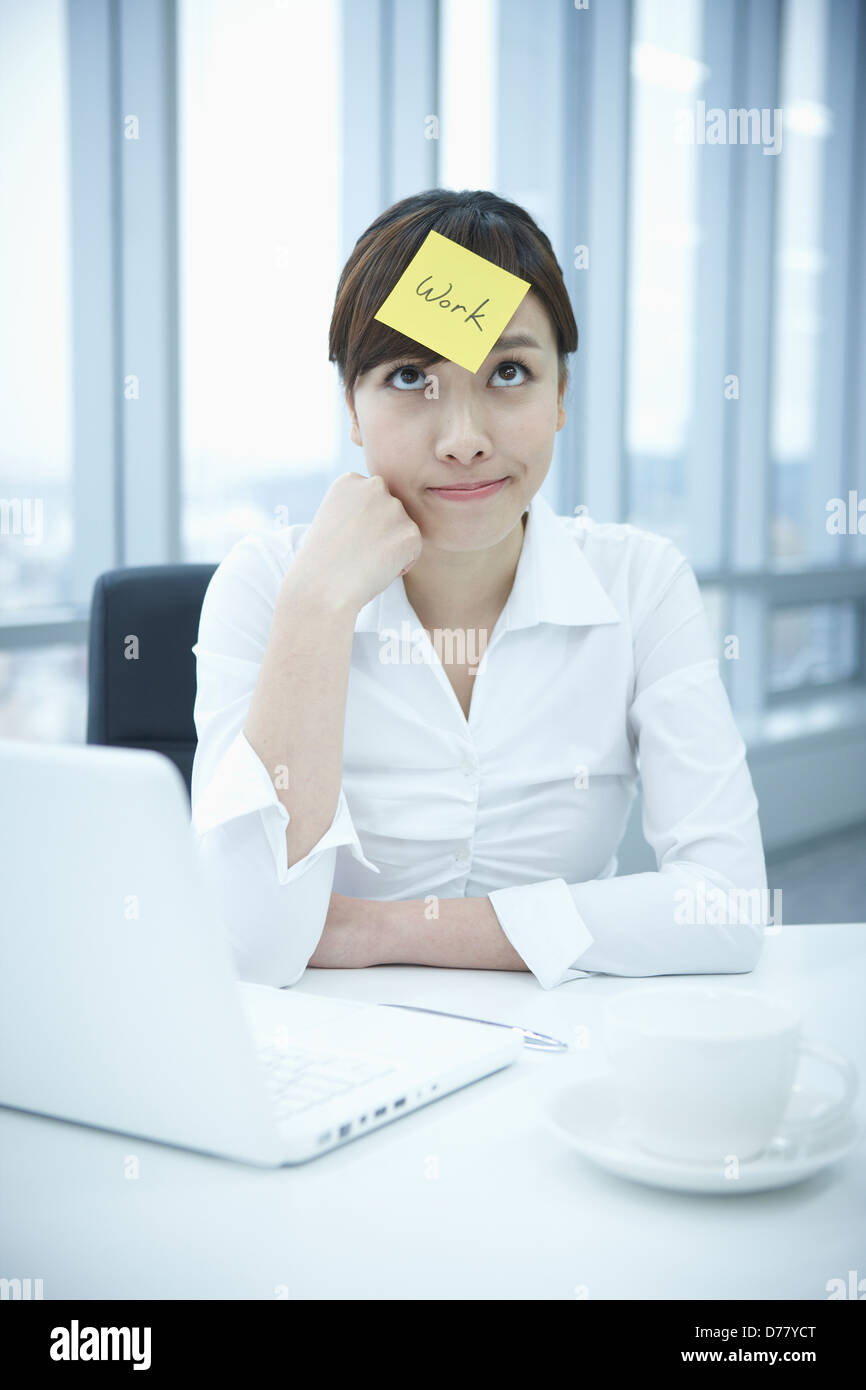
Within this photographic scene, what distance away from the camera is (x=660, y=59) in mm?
4316

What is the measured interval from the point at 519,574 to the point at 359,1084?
0.87 m

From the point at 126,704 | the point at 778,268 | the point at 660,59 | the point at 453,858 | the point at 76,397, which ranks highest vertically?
the point at 660,59

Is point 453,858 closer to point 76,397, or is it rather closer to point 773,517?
point 76,397

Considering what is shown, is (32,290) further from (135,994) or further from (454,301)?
(135,994)

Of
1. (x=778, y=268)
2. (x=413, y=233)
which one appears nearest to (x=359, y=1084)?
(x=413, y=233)

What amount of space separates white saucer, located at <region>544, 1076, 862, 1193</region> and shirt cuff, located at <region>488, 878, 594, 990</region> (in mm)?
357

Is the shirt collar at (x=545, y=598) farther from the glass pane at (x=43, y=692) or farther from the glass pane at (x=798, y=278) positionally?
the glass pane at (x=798, y=278)

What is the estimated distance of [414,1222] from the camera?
2.24 ft

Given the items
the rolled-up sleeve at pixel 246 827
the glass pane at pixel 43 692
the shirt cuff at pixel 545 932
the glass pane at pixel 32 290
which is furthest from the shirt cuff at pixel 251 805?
the glass pane at pixel 32 290

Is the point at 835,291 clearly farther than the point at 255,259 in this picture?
Yes

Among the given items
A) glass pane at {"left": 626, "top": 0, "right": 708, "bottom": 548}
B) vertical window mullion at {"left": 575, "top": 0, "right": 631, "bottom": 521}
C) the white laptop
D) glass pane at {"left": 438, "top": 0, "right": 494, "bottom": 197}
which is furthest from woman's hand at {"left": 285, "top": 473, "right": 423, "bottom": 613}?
glass pane at {"left": 626, "top": 0, "right": 708, "bottom": 548}

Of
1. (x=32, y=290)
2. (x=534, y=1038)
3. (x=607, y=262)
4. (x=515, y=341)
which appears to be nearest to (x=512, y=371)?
(x=515, y=341)

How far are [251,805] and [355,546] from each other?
13.9 inches

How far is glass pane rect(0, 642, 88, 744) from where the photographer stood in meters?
2.68
